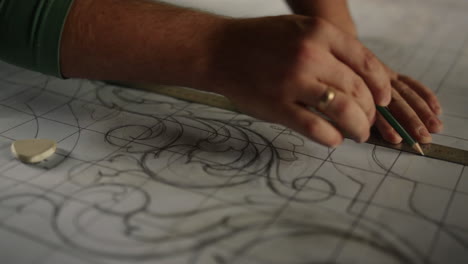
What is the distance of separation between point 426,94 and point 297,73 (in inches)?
17.4

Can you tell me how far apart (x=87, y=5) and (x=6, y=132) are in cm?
31

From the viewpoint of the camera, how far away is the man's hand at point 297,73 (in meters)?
0.74

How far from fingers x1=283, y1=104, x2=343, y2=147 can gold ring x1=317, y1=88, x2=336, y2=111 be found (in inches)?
0.9

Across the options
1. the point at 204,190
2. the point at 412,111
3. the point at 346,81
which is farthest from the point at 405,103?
the point at 204,190

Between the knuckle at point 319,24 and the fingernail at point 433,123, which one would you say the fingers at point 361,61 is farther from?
the fingernail at point 433,123

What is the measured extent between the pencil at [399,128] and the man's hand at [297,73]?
0.06 m

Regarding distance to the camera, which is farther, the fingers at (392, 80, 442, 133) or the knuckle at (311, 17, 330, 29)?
the fingers at (392, 80, 442, 133)

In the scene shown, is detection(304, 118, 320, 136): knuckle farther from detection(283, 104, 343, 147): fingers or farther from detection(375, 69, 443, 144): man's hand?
detection(375, 69, 443, 144): man's hand

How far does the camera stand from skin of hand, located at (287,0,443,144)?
2.93ft

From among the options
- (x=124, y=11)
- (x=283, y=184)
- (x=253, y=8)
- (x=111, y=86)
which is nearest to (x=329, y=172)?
(x=283, y=184)

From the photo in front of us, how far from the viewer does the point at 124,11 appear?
2.89ft

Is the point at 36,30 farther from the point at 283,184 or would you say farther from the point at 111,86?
the point at 283,184

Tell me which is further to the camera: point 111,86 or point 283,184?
point 111,86

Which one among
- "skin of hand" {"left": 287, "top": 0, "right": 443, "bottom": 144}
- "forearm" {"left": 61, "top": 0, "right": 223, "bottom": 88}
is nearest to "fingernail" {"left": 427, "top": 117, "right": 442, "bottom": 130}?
"skin of hand" {"left": 287, "top": 0, "right": 443, "bottom": 144}
